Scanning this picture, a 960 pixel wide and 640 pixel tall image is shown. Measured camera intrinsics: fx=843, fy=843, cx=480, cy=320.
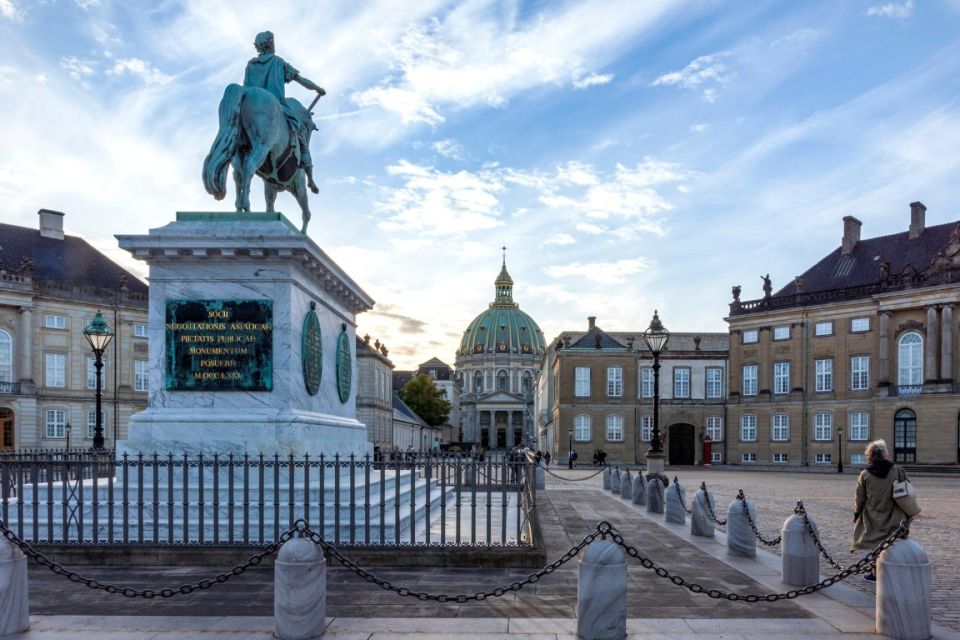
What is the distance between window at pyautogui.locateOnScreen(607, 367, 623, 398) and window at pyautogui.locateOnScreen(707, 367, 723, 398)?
7.65m

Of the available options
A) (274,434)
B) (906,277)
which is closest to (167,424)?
(274,434)

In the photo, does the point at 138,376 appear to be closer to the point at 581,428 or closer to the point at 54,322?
the point at 54,322

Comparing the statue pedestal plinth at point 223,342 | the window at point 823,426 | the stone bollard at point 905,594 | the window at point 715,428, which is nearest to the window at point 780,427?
the window at point 823,426

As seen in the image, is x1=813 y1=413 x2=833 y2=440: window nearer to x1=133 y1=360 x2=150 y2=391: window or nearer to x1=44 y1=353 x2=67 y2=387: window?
x1=133 y1=360 x2=150 y2=391: window

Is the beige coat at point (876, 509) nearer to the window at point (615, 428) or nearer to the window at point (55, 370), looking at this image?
the window at point (55, 370)

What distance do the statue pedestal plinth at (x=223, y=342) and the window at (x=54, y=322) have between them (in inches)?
2059

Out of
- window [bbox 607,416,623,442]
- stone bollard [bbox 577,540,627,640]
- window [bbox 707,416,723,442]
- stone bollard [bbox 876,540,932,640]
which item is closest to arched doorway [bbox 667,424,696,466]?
window [bbox 707,416,723,442]

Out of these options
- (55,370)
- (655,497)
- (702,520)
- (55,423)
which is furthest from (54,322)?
(702,520)

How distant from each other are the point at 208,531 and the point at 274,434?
1.51 m

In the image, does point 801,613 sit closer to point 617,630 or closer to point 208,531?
point 617,630

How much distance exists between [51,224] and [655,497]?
57584mm

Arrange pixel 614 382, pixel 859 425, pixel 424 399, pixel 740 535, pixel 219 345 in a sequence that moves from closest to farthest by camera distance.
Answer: pixel 219 345 < pixel 740 535 < pixel 859 425 < pixel 614 382 < pixel 424 399

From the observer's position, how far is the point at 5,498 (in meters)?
10.1

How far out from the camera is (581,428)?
234ft
